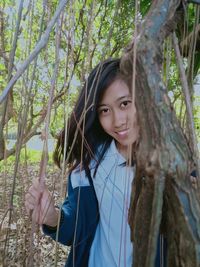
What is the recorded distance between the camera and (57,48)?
0.41m

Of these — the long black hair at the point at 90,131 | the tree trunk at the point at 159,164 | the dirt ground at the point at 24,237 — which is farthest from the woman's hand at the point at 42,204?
the tree trunk at the point at 159,164

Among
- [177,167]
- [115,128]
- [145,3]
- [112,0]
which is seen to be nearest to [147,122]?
[177,167]

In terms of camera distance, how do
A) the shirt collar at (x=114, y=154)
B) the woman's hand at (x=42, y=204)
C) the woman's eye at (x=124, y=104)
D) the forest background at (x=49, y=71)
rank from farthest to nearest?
the shirt collar at (x=114, y=154) < the woman's eye at (x=124, y=104) < the woman's hand at (x=42, y=204) < the forest background at (x=49, y=71)

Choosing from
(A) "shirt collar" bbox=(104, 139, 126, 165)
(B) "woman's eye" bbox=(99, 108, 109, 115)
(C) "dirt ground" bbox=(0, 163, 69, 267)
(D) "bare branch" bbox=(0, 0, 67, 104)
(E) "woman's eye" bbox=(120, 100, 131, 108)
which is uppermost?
(E) "woman's eye" bbox=(120, 100, 131, 108)

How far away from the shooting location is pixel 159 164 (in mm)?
326

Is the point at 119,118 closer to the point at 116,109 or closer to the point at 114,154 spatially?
the point at 116,109

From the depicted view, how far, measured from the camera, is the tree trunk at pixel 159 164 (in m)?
0.33

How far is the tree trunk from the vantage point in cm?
33

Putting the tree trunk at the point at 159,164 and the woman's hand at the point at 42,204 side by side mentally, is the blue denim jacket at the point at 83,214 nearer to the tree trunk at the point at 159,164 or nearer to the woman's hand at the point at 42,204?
the woman's hand at the point at 42,204

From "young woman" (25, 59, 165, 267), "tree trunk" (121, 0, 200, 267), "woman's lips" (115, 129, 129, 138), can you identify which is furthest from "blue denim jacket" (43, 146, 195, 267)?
"tree trunk" (121, 0, 200, 267)

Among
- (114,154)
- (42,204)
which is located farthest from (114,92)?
(42,204)

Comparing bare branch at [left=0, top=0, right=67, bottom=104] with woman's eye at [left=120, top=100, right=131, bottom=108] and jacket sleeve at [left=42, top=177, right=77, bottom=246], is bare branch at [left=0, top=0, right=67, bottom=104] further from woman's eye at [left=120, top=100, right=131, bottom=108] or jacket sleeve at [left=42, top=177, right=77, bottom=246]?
jacket sleeve at [left=42, top=177, right=77, bottom=246]

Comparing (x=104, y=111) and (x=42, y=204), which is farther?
(x=104, y=111)

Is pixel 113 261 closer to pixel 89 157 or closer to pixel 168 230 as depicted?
pixel 89 157
